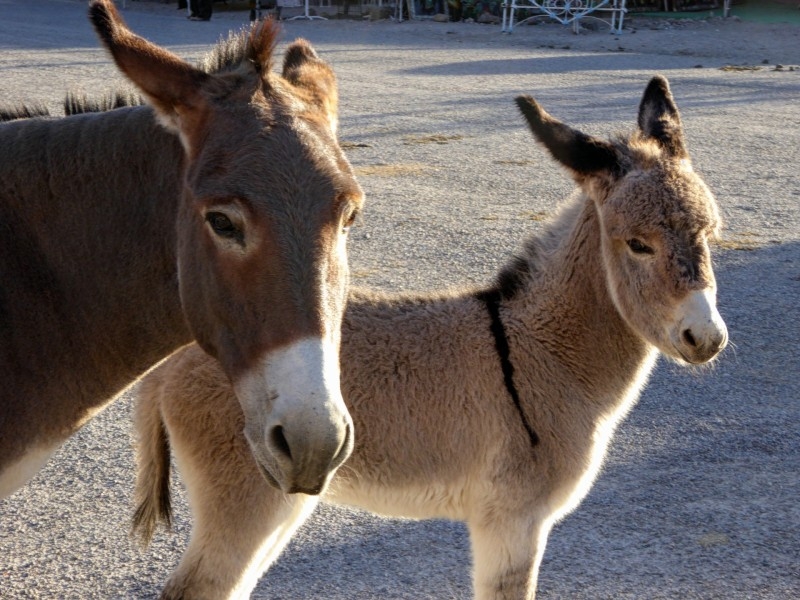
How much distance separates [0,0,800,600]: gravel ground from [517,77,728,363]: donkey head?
1.11 metres

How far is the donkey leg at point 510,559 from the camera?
3650 mm

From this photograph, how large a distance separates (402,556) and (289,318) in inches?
90.9

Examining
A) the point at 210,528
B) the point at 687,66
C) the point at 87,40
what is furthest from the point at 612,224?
the point at 87,40

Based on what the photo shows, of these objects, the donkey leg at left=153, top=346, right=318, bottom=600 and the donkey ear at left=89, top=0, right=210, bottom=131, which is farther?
the donkey leg at left=153, top=346, right=318, bottom=600

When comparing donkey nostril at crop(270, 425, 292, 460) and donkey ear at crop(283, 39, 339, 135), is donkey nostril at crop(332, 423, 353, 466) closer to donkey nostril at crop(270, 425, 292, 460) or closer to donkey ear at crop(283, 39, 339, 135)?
donkey nostril at crop(270, 425, 292, 460)

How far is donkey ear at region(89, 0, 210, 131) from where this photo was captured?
2486 millimetres

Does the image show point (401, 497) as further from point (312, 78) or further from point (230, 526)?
point (312, 78)

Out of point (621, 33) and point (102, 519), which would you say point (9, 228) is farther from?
point (621, 33)

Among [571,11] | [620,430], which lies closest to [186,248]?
[620,430]

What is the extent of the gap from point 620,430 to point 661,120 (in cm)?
183

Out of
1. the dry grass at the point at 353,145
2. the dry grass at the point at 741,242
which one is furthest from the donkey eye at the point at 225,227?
the dry grass at the point at 353,145

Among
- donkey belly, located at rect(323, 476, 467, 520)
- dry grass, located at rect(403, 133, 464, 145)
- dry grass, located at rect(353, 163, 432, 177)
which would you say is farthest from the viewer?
dry grass, located at rect(403, 133, 464, 145)

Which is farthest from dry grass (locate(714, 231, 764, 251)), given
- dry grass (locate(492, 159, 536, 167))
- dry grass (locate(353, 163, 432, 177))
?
dry grass (locate(353, 163, 432, 177))

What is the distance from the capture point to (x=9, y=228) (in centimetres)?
281
